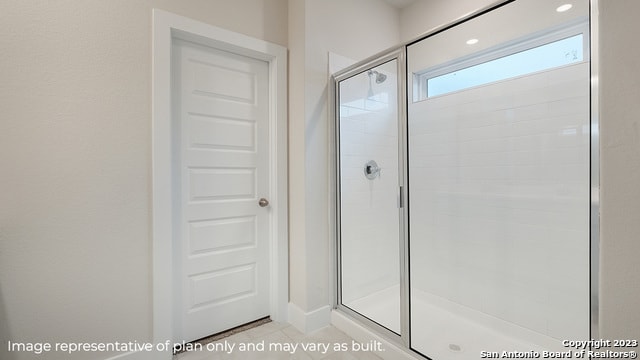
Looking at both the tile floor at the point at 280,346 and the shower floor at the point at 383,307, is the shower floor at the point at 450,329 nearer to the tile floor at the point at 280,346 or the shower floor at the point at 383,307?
the shower floor at the point at 383,307

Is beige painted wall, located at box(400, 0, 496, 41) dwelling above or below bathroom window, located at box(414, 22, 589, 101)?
above

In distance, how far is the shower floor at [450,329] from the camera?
1759mm

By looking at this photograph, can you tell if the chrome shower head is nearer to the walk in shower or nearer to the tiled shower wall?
the walk in shower

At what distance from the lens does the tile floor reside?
1.71 meters

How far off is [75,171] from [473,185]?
8.21 feet

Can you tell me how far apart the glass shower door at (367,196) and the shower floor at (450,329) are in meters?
0.02

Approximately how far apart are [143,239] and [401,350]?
5.20ft

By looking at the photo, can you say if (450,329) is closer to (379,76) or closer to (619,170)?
(619,170)

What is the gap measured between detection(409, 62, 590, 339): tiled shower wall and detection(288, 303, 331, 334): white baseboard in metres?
0.82

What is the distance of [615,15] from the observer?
926mm

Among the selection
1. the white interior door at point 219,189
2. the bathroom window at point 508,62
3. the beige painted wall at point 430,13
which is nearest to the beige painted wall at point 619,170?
the bathroom window at point 508,62

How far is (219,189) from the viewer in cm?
193

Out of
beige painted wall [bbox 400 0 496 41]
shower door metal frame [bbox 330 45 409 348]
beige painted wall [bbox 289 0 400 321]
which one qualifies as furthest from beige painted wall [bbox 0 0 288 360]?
beige painted wall [bbox 400 0 496 41]

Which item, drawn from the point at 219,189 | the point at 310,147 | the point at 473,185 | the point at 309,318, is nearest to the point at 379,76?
the point at 310,147
